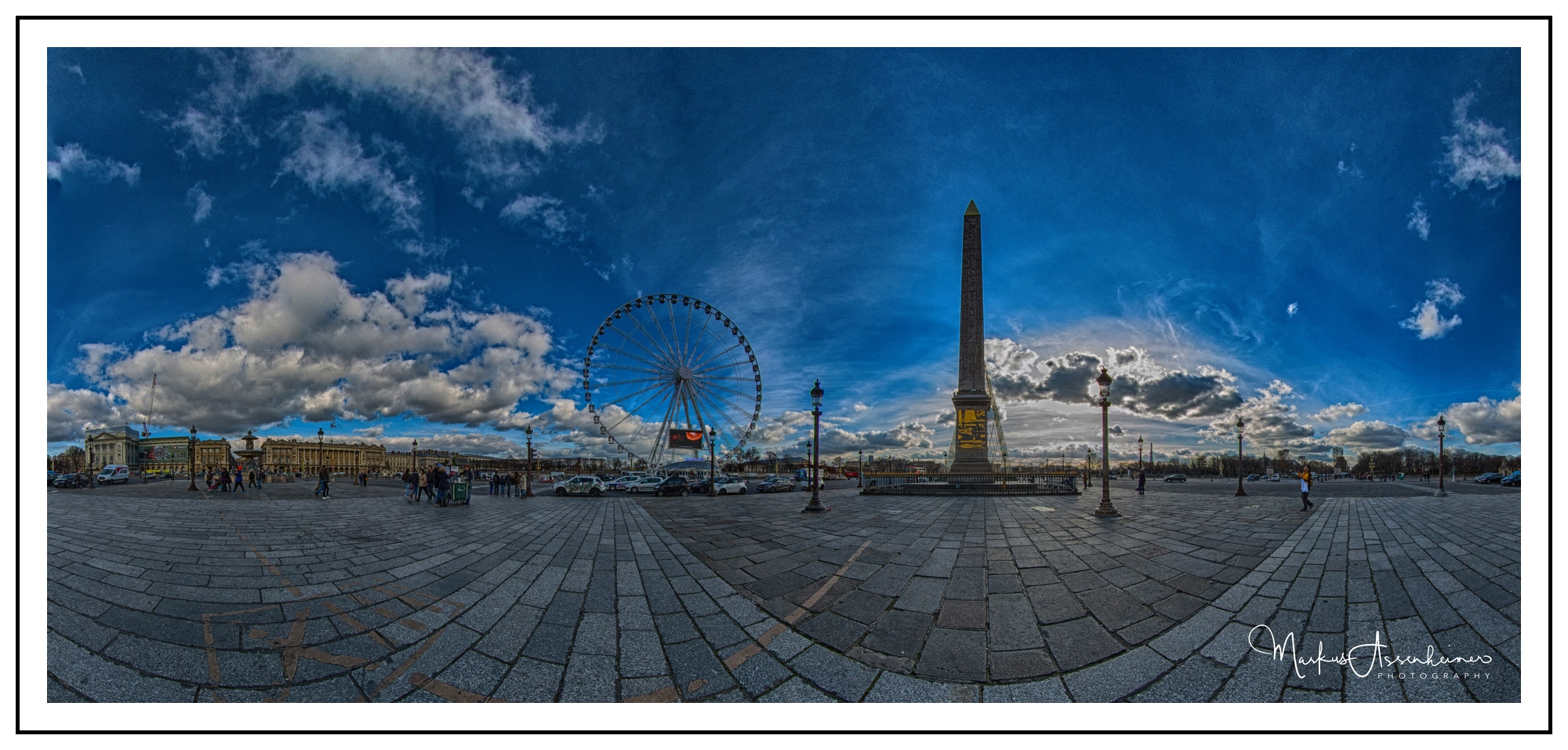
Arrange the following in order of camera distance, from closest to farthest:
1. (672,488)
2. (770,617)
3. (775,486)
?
(770,617) < (672,488) < (775,486)

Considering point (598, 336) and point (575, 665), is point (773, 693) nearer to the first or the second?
point (575, 665)

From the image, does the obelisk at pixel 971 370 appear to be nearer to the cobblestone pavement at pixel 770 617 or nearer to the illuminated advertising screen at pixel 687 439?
the illuminated advertising screen at pixel 687 439

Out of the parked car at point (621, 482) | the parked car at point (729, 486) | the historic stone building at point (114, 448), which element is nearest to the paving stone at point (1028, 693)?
the parked car at point (729, 486)

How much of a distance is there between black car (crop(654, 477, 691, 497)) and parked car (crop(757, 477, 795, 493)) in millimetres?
4034

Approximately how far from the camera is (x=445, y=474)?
14.6m

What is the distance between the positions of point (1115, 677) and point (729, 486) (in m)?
→ 20.9

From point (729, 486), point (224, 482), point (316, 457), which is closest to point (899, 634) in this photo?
point (729, 486)

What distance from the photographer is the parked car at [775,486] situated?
25.5m

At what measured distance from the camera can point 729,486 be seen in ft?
76.0

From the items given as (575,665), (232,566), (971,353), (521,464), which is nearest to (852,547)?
(575,665)

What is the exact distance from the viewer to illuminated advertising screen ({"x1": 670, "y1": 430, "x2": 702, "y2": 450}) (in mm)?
24406

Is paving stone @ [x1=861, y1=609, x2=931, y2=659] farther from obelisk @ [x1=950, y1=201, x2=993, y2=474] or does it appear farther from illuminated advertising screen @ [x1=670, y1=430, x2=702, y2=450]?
illuminated advertising screen @ [x1=670, y1=430, x2=702, y2=450]

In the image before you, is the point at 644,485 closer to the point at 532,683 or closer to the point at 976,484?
the point at 976,484
